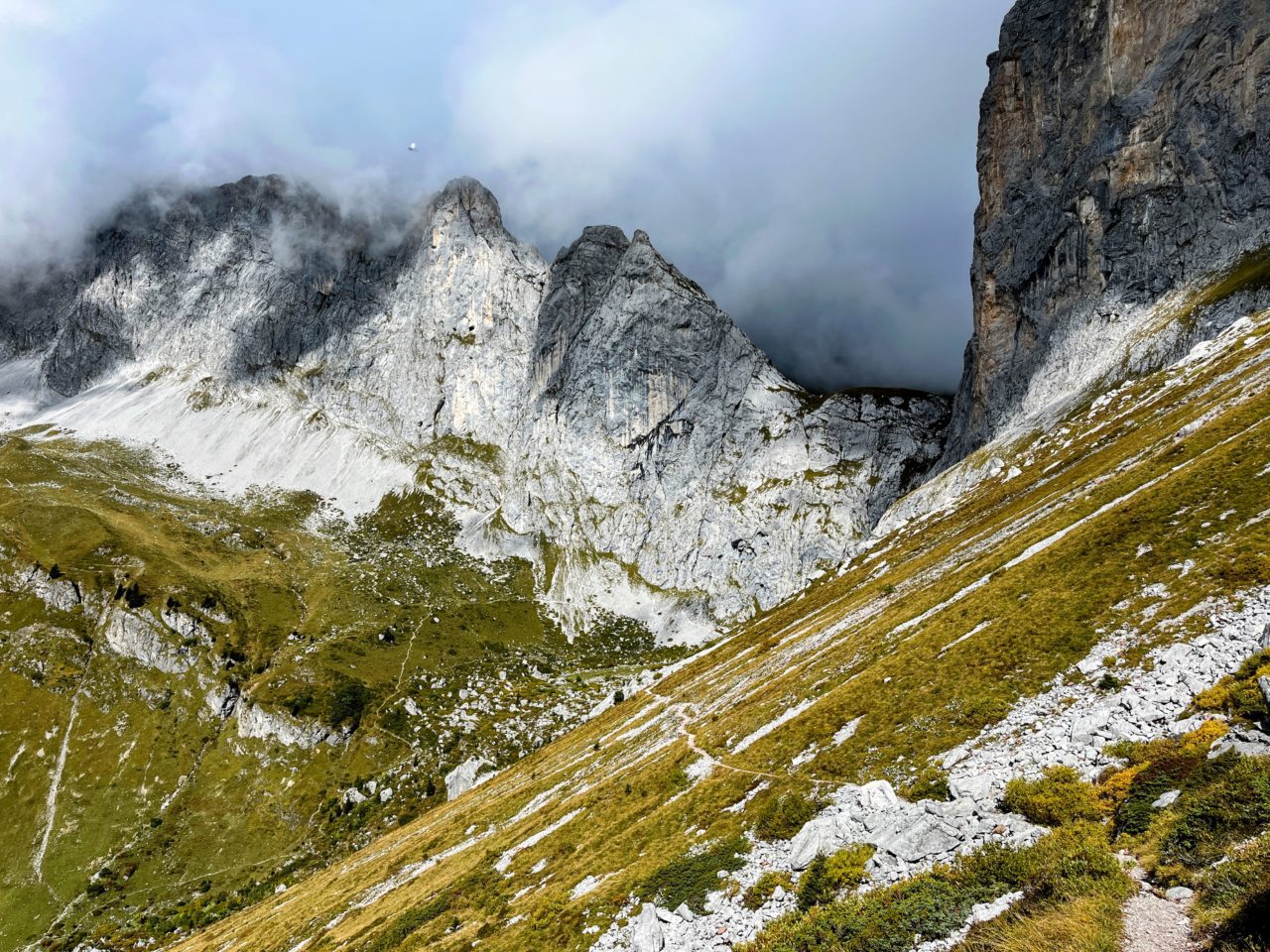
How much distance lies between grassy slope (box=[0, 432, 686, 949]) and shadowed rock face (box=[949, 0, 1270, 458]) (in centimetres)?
13738

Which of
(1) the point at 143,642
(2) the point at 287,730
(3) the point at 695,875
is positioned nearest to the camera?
(3) the point at 695,875

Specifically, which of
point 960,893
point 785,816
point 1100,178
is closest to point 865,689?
point 785,816

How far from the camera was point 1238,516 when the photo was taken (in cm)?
2855

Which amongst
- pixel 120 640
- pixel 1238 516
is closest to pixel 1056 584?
pixel 1238 516

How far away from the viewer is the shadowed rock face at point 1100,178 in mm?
122500

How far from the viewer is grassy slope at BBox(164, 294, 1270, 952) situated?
2512 cm

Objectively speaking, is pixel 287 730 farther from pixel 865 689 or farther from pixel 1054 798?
pixel 1054 798

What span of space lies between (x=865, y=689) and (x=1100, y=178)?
163m

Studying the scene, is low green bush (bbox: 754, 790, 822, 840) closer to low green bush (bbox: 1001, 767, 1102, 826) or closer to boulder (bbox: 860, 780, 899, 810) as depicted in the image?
boulder (bbox: 860, 780, 899, 810)

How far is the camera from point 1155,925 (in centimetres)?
1068

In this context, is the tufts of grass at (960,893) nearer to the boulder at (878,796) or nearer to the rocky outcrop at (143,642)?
the boulder at (878,796)

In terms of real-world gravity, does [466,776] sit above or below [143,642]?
below

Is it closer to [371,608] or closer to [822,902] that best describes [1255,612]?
[822,902]

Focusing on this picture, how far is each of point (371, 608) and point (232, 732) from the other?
163ft
